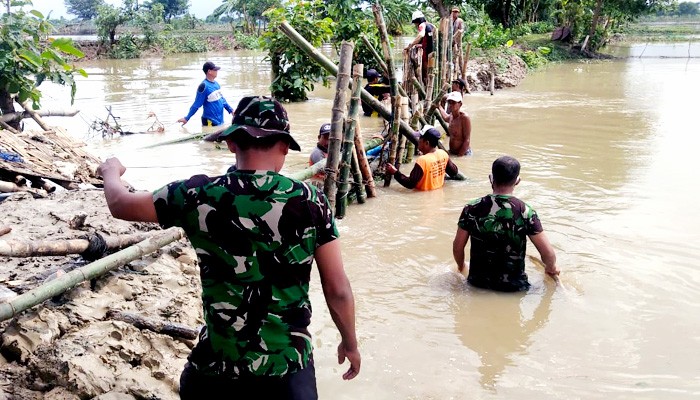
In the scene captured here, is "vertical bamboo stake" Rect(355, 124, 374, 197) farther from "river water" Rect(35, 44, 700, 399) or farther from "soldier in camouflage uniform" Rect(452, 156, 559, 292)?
"soldier in camouflage uniform" Rect(452, 156, 559, 292)

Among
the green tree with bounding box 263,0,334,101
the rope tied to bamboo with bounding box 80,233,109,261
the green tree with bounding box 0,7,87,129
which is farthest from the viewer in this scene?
the green tree with bounding box 263,0,334,101

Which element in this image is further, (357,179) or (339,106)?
(357,179)

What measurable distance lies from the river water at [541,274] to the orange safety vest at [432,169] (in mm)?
151

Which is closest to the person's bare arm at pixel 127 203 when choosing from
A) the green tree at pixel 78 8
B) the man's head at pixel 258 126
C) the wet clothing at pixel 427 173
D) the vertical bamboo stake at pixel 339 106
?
the man's head at pixel 258 126

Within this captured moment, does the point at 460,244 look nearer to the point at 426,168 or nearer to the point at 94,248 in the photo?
the point at 94,248

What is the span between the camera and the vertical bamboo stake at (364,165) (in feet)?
21.3

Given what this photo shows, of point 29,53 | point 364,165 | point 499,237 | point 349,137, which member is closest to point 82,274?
point 499,237

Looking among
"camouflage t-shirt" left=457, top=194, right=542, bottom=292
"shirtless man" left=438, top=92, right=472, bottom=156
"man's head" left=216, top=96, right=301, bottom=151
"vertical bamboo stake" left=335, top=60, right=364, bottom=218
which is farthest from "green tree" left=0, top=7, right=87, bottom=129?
"shirtless man" left=438, top=92, right=472, bottom=156

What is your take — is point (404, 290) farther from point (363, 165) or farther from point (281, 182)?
point (281, 182)

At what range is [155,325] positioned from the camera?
3.31 metres

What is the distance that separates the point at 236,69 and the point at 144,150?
52.0 feet

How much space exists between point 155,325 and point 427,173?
4.40 metres

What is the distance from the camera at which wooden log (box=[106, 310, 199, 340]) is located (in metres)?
3.29

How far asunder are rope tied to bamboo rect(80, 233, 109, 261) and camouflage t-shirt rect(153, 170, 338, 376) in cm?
202
